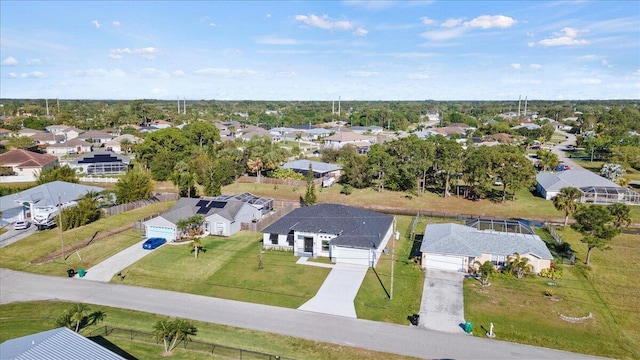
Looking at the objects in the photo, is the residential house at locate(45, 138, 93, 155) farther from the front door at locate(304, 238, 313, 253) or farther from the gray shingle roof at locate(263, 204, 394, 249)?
the front door at locate(304, 238, 313, 253)

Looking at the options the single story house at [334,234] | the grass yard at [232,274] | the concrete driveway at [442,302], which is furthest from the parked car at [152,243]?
the concrete driveway at [442,302]

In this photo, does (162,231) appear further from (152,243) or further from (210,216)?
(210,216)

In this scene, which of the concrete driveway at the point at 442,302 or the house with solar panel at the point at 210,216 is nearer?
the concrete driveway at the point at 442,302

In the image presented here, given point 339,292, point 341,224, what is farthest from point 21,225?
point 339,292

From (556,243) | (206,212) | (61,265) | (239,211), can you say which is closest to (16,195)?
(61,265)

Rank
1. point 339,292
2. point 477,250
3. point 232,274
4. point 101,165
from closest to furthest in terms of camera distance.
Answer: point 339,292
point 232,274
point 477,250
point 101,165

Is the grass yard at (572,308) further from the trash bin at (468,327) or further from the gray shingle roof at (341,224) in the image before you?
the gray shingle roof at (341,224)

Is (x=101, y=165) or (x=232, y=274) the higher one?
(x=101, y=165)
